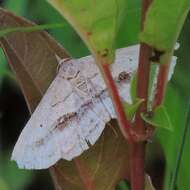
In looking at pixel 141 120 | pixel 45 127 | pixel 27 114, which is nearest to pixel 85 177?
pixel 45 127

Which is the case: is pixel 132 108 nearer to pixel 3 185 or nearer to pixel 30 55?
pixel 30 55

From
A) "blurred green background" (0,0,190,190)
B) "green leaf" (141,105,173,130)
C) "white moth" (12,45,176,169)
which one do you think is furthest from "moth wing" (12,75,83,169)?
"green leaf" (141,105,173,130)

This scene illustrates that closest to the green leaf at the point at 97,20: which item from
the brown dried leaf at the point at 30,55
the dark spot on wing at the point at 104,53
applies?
the dark spot on wing at the point at 104,53

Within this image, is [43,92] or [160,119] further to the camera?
[43,92]

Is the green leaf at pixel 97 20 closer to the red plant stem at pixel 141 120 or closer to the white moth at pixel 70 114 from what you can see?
the red plant stem at pixel 141 120

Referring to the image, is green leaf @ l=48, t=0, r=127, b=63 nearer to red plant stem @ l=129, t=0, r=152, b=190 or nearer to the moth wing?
red plant stem @ l=129, t=0, r=152, b=190

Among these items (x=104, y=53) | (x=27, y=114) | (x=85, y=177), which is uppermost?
(x=104, y=53)
